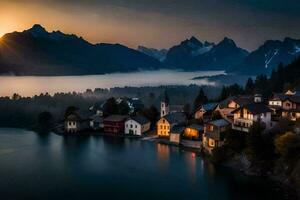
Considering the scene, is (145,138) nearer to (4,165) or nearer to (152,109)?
(152,109)

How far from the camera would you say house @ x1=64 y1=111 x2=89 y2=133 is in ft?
146

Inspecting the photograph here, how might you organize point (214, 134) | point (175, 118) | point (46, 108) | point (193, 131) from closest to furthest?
point (214, 134) → point (193, 131) → point (175, 118) → point (46, 108)

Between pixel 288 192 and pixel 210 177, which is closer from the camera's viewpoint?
pixel 288 192

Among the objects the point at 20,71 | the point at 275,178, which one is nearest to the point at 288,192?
the point at 275,178

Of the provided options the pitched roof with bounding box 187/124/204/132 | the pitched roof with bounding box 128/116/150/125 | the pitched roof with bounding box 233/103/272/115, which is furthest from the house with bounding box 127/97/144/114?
the pitched roof with bounding box 233/103/272/115

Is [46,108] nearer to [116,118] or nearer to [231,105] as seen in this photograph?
[116,118]

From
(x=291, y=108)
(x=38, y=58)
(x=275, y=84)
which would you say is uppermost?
(x=38, y=58)

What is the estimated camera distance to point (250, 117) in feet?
100.0

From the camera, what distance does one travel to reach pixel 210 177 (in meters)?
26.3

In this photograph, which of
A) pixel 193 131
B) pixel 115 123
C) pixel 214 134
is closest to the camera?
pixel 214 134

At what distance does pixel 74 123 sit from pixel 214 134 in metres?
18.4

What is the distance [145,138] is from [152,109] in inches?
270

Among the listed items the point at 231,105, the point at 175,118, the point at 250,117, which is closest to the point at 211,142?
the point at 250,117

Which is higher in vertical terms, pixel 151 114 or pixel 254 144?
pixel 151 114
